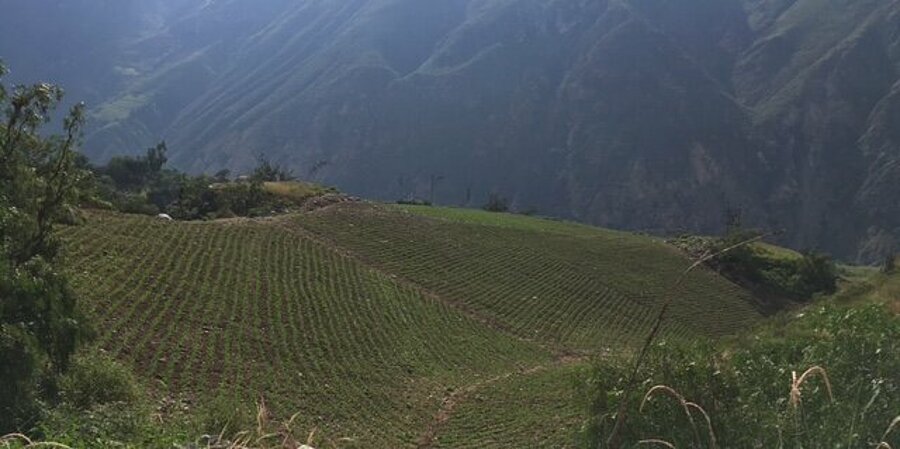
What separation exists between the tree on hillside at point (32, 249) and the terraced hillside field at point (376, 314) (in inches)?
148

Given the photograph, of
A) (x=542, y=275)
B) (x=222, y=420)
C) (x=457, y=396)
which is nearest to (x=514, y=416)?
(x=457, y=396)

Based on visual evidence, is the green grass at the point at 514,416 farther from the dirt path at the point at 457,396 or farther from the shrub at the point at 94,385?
the shrub at the point at 94,385

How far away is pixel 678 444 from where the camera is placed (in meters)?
9.02

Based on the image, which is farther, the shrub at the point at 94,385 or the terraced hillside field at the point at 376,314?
the terraced hillside field at the point at 376,314

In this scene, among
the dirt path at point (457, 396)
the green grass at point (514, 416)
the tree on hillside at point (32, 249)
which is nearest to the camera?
the tree on hillside at point (32, 249)

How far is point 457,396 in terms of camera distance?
32.2m

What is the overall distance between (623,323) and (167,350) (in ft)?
115

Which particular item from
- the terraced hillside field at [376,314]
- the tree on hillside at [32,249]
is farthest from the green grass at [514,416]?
the tree on hillside at [32,249]

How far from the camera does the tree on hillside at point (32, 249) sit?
13.4 metres

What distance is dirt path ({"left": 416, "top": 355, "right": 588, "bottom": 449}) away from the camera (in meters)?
26.0

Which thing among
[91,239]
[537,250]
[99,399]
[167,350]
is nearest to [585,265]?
[537,250]

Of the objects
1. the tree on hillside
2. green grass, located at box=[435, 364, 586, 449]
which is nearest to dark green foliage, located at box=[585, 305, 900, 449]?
green grass, located at box=[435, 364, 586, 449]

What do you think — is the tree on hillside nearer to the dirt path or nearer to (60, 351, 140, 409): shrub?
(60, 351, 140, 409): shrub

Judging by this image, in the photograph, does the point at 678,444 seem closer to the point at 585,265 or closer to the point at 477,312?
the point at 477,312
